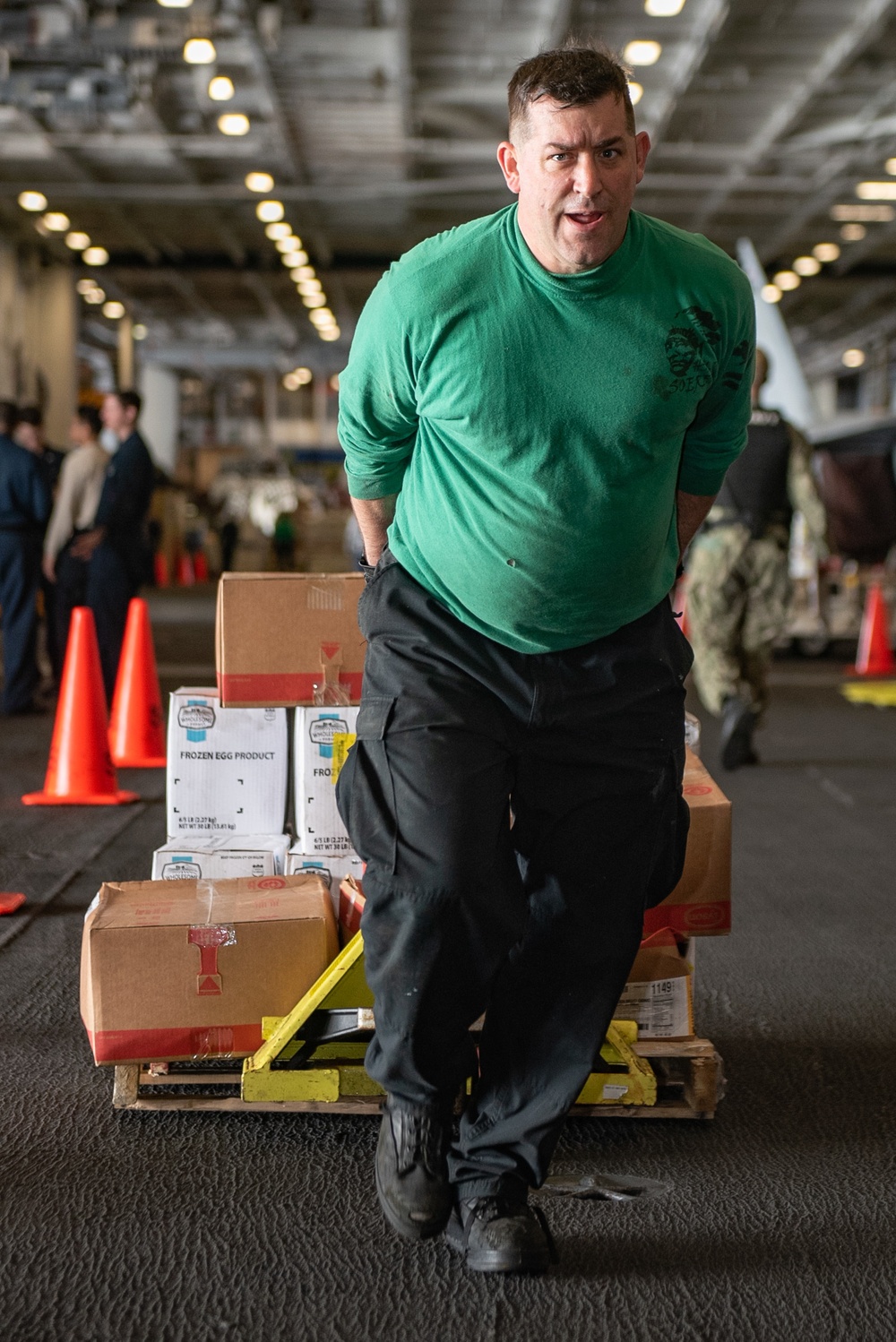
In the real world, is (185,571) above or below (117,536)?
below

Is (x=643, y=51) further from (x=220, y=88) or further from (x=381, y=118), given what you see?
(x=220, y=88)

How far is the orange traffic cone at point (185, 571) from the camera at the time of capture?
28.8m

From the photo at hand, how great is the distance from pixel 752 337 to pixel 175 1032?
5.86 ft

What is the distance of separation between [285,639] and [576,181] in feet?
5.10

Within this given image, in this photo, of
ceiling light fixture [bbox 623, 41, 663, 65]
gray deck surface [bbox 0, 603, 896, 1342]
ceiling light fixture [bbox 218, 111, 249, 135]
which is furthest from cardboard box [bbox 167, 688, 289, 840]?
ceiling light fixture [bbox 218, 111, 249, 135]

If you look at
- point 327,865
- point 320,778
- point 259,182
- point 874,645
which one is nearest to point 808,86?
point 874,645

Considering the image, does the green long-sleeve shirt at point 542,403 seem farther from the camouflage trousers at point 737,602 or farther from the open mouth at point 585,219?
the camouflage trousers at point 737,602

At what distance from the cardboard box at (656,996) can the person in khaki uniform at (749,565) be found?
4193mm

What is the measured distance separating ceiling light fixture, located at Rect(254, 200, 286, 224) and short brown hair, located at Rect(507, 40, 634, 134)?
16.9 metres

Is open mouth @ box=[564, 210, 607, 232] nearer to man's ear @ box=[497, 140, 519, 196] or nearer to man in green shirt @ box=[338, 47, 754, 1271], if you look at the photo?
man in green shirt @ box=[338, 47, 754, 1271]

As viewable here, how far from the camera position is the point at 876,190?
17734 mm

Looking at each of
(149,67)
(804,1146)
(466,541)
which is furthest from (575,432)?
(149,67)

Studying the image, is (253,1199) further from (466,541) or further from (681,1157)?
(466,541)

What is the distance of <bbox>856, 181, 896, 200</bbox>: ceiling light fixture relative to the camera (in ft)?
56.8
